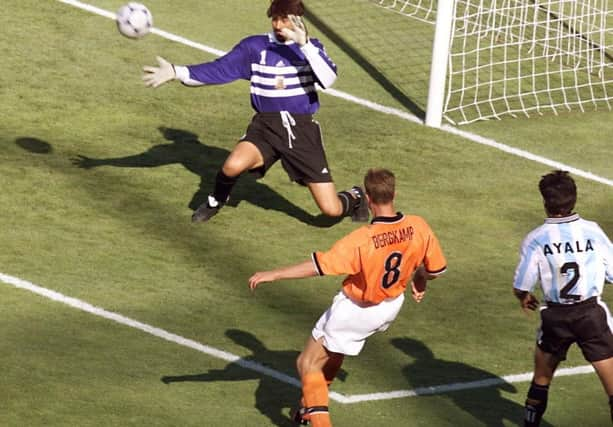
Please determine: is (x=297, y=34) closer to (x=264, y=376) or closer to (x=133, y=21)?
(x=133, y=21)

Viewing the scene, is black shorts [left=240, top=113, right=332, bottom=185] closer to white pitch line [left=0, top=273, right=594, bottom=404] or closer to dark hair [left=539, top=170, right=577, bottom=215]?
white pitch line [left=0, top=273, right=594, bottom=404]

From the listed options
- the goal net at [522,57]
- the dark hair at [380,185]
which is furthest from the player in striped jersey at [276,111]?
the dark hair at [380,185]

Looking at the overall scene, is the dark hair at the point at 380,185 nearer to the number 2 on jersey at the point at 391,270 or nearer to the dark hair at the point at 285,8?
the number 2 on jersey at the point at 391,270

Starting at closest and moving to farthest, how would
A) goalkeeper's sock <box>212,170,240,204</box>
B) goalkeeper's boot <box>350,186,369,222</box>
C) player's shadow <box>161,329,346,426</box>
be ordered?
1. player's shadow <box>161,329,346,426</box>
2. goalkeeper's sock <box>212,170,240,204</box>
3. goalkeeper's boot <box>350,186,369,222</box>

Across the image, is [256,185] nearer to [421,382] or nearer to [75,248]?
[75,248]

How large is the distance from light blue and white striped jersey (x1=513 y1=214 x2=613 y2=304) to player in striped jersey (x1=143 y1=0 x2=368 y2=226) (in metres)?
3.97

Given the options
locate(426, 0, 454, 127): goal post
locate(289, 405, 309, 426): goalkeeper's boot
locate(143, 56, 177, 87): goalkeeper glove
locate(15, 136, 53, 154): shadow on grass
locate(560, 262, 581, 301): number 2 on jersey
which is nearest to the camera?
locate(560, 262, 581, 301): number 2 on jersey

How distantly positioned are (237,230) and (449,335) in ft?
8.50

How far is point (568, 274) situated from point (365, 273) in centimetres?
118

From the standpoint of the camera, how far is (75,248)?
12.6m

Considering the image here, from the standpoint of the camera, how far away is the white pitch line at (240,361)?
1038 centimetres

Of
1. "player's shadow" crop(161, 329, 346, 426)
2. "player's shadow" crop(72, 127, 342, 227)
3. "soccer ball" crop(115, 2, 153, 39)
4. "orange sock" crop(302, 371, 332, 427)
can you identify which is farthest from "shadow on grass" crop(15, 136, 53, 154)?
"orange sock" crop(302, 371, 332, 427)

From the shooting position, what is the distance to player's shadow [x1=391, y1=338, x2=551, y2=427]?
10.1 meters

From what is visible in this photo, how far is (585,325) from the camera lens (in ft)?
29.9
